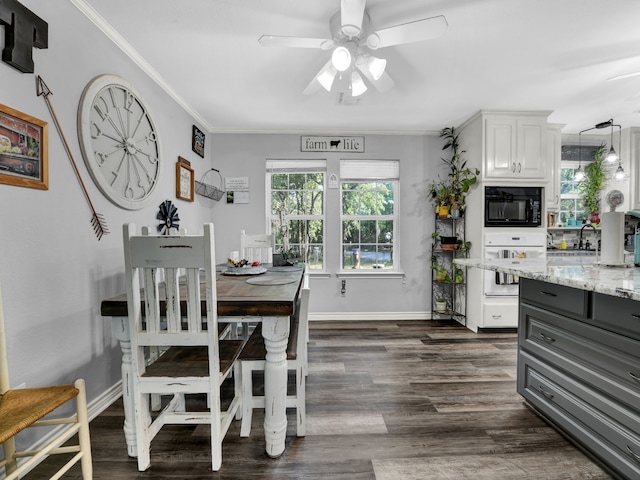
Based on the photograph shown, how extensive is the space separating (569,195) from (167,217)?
5.19 meters

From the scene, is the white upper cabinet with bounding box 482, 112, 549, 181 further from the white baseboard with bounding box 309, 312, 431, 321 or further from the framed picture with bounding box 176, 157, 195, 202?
the framed picture with bounding box 176, 157, 195, 202

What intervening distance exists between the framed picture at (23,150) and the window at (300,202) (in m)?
2.63

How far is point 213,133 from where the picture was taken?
13.1ft

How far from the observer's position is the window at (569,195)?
4343mm

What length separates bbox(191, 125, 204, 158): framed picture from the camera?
344cm

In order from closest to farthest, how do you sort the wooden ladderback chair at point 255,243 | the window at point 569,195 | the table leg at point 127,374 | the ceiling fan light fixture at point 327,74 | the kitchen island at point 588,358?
the kitchen island at point 588,358
the table leg at point 127,374
the ceiling fan light fixture at point 327,74
the wooden ladderback chair at point 255,243
the window at point 569,195

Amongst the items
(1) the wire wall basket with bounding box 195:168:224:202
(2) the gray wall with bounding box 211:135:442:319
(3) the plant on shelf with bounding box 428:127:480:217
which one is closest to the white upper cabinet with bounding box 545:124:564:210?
(3) the plant on shelf with bounding box 428:127:480:217

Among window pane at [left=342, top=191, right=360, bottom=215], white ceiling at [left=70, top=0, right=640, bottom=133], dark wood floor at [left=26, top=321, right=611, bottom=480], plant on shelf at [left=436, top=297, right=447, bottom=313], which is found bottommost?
dark wood floor at [left=26, top=321, right=611, bottom=480]

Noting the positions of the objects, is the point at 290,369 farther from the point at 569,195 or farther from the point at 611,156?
the point at 569,195

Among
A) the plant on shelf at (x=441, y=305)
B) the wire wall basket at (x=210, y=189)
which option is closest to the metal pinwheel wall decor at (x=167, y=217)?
the wire wall basket at (x=210, y=189)

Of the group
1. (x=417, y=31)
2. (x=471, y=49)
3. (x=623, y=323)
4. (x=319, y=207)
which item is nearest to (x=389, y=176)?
(x=319, y=207)

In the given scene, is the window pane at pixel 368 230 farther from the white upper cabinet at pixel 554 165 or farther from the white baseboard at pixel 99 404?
the white baseboard at pixel 99 404

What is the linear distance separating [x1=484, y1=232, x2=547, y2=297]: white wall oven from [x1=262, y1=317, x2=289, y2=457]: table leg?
9.27 ft

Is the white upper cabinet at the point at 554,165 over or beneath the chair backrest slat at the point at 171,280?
over
